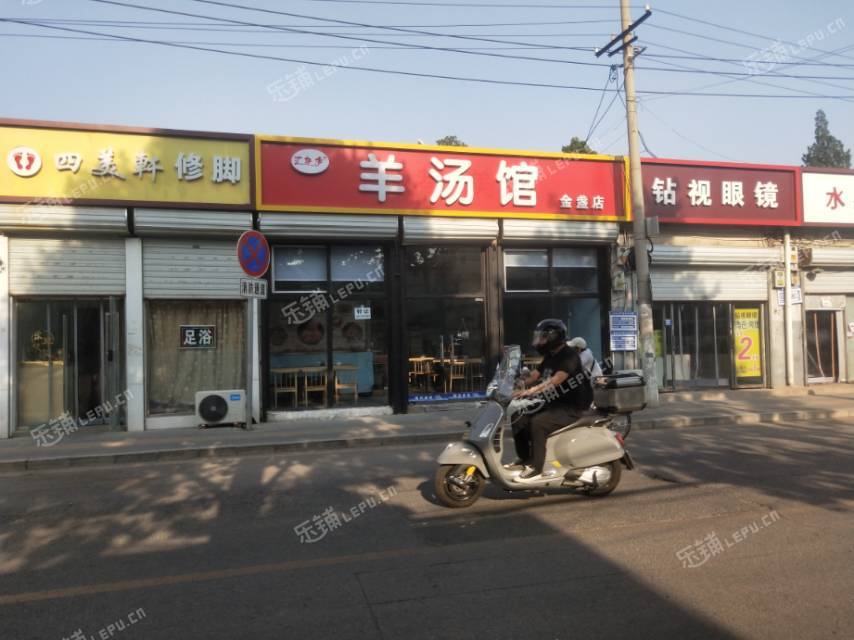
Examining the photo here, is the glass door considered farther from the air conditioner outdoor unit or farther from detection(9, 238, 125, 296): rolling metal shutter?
detection(9, 238, 125, 296): rolling metal shutter

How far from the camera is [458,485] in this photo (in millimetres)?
6148

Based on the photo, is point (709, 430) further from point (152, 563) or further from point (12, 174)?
point (12, 174)

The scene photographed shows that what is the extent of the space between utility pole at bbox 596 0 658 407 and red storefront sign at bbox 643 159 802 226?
3.93 feet

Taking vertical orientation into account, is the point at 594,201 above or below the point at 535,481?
above

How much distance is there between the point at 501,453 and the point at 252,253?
6449 mm

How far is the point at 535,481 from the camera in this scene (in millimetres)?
6184

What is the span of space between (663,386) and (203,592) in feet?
43.3

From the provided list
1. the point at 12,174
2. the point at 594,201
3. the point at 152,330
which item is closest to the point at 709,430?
the point at 594,201

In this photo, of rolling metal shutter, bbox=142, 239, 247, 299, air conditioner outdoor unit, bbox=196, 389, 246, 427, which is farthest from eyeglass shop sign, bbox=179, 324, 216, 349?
air conditioner outdoor unit, bbox=196, 389, 246, 427

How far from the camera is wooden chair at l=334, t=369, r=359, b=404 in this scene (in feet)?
43.1

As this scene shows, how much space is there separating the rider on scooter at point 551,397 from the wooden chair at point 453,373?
7424 millimetres

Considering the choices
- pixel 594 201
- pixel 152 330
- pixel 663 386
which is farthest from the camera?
pixel 663 386

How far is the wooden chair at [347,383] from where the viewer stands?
1313 cm

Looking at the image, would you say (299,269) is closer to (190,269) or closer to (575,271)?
(190,269)
